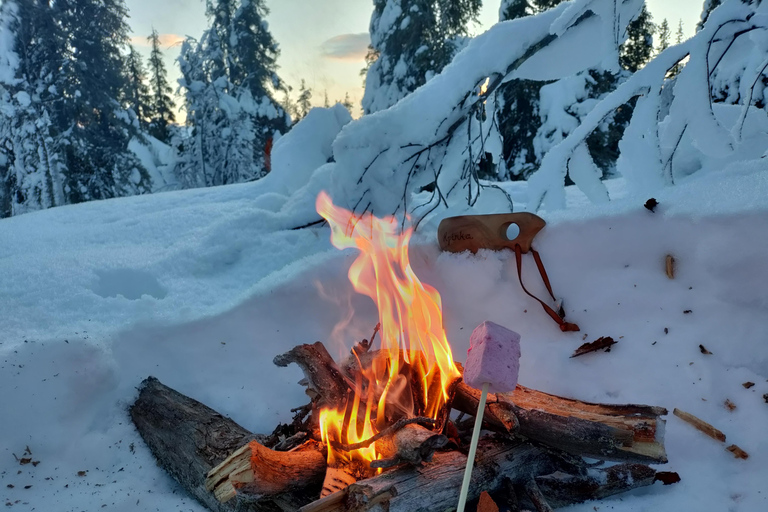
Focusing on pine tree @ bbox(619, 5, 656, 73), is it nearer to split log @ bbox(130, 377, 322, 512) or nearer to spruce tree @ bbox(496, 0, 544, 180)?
spruce tree @ bbox(496, 0, 544, 180)

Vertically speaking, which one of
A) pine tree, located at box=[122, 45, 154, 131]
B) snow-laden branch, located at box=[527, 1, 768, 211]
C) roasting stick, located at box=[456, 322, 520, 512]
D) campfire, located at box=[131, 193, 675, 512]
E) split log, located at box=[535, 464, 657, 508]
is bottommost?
split log, located at box=[535, 464, 657, 508]

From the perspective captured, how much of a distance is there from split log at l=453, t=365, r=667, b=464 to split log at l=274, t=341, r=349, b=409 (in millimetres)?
624

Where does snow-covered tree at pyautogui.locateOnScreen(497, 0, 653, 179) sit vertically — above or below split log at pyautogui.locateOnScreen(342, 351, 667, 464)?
above

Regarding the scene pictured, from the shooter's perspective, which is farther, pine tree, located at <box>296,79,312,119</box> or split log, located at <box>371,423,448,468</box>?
pine tree, located at <box>296,79,312,119</box>

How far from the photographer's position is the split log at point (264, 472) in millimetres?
1458

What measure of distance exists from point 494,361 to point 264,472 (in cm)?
84

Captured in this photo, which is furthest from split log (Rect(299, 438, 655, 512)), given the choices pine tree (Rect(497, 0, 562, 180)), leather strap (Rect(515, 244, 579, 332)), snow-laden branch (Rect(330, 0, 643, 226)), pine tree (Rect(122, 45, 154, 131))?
pine tree (Rect(122, 45, 154, 131))

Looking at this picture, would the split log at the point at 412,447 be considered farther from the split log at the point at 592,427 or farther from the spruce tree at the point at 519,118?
the spruce tree at the point at 519,118

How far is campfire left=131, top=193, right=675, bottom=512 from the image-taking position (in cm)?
149

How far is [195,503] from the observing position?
1.86 m

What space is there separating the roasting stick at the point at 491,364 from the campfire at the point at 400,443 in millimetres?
210

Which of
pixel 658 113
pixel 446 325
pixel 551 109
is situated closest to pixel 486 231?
pixel 446 325

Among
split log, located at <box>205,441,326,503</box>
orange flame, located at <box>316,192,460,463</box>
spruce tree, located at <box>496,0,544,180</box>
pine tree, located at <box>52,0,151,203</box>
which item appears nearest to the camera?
split log, located at <box>205,441,326,503</box>

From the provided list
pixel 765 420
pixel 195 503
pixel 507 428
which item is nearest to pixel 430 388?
pixel 507 428
